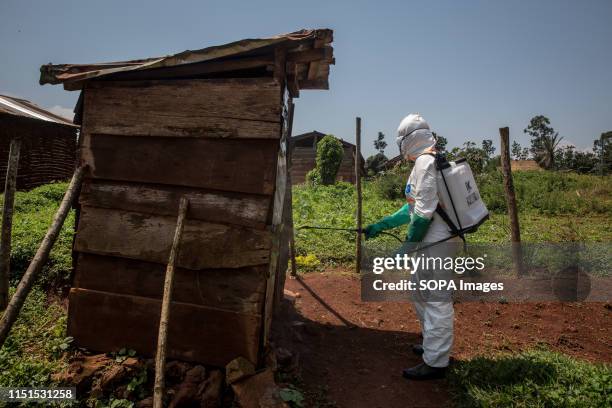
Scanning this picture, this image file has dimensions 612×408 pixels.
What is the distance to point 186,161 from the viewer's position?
3.54 meters

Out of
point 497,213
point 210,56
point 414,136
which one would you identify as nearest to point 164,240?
point 210,56

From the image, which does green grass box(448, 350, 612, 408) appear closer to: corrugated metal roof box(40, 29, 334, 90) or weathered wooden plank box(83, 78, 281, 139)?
weathered wooden plank box(83, 78, 281, 139)

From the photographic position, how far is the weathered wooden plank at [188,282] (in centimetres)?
350

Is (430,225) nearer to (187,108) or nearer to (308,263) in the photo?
(187,108)

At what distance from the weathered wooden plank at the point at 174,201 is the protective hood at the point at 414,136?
157cm

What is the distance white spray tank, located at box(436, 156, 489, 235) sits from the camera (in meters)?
3.76

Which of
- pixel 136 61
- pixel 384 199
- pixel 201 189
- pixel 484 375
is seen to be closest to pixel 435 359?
pixel 484 375

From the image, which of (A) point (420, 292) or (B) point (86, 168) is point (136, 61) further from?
(A) point (420, 292)

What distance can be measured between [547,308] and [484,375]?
2827 millimetres

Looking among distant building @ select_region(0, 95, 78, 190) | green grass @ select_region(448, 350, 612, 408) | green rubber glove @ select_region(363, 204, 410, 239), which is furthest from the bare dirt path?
distant building @ select_region(0, 95, 78, 190)

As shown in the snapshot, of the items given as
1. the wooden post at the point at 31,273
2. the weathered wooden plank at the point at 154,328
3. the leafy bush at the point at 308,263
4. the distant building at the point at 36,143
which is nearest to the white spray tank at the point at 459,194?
the weathered wooden plank at the point at 154,328

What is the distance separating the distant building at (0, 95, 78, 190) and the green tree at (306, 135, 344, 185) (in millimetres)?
14487

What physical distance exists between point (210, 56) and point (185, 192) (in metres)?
1.19

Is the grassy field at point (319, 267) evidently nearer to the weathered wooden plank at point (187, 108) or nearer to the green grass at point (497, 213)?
the green grass at point (497, 213)
